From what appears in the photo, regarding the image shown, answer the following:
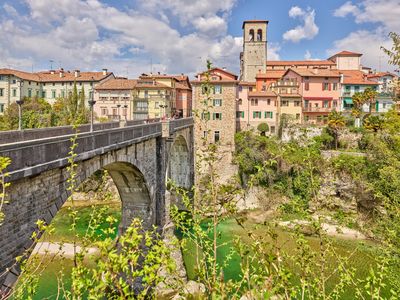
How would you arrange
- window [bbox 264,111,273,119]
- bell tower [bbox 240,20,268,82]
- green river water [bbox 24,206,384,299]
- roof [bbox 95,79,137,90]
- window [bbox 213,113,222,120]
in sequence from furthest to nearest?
bell tower [bbox 240,20,268,82], roof [bbox 95,79,137,90], window [bbox 264,111,273,119], window [bbox 213,113,222,120], green river water [bbox 24,206,384,299]

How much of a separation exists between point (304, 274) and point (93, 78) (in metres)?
65.9

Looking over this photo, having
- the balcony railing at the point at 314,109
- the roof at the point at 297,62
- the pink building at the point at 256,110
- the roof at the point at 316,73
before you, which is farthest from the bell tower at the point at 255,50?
the balcony railing at the point at 314,109

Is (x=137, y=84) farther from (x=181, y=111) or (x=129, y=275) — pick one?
(x=129, y=275)

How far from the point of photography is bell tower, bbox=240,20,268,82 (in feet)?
213

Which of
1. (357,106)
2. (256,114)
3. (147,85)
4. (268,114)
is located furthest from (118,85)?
(357,106)

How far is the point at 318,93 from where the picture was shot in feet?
162

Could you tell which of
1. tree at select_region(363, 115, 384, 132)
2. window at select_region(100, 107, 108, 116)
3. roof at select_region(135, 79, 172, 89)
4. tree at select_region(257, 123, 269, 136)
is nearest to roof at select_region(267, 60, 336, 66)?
tree at select_region(257, 123, 269, 136)

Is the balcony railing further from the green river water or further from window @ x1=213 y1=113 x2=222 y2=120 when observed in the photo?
the green river water

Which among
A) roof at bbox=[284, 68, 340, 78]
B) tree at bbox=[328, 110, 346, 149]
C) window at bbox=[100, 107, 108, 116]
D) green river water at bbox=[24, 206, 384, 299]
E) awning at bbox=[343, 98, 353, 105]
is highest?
roof at bbox=[284, 68, 340, 78]

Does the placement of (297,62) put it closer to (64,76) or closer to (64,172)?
A: (64,76)

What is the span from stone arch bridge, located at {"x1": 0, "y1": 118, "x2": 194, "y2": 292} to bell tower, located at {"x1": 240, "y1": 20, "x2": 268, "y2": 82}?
47.4m

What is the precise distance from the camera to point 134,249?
11.4 feet

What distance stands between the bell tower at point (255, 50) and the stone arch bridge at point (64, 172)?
156 feet

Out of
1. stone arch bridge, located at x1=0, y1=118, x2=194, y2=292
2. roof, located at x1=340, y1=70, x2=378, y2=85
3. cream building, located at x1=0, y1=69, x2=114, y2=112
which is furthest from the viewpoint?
cream building, located at x1=0, y1=69, x2=114, y2=112
